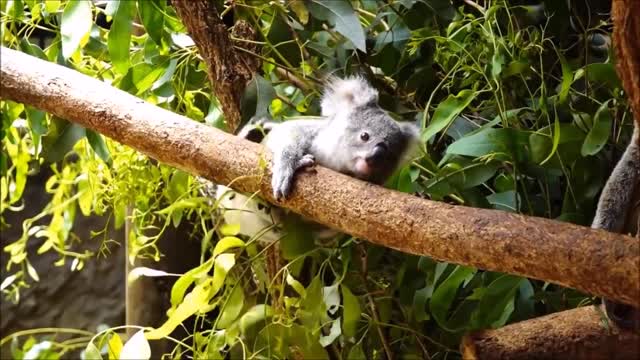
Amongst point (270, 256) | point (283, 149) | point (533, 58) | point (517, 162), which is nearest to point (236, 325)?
point (270, 256)

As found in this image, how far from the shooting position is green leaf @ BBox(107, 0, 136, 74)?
171 cm

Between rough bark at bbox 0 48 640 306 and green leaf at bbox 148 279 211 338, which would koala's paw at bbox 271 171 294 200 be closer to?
rough bark at bbox 0 48 640 306

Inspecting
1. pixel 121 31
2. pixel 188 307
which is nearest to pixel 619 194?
pixel 188 307

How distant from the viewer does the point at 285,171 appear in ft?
5.46

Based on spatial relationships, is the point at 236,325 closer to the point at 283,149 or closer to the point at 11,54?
the point at 283,149

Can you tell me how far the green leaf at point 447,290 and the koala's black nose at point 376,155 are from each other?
1.00ft

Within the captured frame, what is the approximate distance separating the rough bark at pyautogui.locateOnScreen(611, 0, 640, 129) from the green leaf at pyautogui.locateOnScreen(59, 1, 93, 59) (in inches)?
41.5

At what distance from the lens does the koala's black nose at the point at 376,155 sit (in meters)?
1.89

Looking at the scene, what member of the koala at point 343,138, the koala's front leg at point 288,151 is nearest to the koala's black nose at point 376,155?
the koala at point 343,138

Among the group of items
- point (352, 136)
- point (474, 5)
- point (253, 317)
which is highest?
point (474, 5)

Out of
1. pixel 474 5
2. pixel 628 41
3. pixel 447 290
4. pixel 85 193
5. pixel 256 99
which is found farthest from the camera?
pixel 85 193

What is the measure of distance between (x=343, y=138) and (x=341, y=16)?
11.2 inches

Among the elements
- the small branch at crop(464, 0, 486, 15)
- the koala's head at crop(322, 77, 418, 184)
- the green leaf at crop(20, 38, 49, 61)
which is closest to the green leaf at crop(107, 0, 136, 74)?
the green leaf at crop(20, 38, 49, 61)

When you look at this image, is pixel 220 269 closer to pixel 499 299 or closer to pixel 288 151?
pixel 288 151
